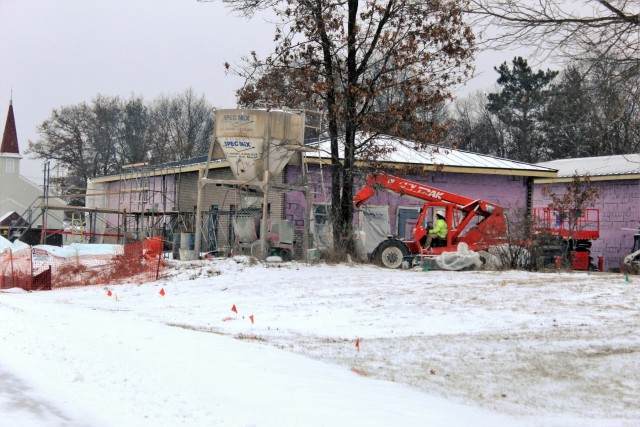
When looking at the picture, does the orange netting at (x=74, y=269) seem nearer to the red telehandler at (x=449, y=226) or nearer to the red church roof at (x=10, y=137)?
the red telehandler at (x=449, y=226)

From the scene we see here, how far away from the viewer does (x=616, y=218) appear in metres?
34.2

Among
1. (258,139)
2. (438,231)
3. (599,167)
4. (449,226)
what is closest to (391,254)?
(438,231)

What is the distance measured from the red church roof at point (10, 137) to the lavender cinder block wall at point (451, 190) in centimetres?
5461

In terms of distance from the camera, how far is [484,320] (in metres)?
11.8

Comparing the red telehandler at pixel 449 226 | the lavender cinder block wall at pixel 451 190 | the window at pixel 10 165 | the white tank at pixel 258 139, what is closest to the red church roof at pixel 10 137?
the window at pixel 10 165

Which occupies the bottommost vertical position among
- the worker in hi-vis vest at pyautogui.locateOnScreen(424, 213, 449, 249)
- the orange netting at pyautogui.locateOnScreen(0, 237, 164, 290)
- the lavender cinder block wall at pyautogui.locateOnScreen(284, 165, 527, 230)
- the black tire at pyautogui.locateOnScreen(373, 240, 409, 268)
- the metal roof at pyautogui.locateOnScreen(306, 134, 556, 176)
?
the orange netting at pyautogui.locateOnScreen(0, 237, 164, 290)

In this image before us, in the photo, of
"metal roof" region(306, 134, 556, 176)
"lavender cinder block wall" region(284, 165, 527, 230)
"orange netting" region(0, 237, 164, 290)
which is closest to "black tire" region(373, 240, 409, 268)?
"orange netting" region(0, 237, 164, 290)

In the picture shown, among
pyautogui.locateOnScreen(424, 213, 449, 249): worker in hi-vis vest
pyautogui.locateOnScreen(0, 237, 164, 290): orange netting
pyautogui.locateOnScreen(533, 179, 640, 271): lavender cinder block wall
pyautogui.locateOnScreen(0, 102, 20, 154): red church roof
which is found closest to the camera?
pyautogui.locateOnScreen(0, 237, 164, 290): orange netting

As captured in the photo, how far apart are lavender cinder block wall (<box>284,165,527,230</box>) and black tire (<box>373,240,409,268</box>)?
6927mm

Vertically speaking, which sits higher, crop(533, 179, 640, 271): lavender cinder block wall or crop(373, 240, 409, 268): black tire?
crop(533, 179, 640, 271): lavender cinder block wall

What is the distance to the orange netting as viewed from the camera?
19828 mm

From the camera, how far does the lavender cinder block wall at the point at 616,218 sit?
33.6m

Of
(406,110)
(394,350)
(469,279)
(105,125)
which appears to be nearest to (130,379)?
(394,350)

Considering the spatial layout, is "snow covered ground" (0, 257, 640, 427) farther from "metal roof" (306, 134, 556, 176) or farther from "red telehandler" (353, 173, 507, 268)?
"metal roof" (306, 134, 556, 176)
